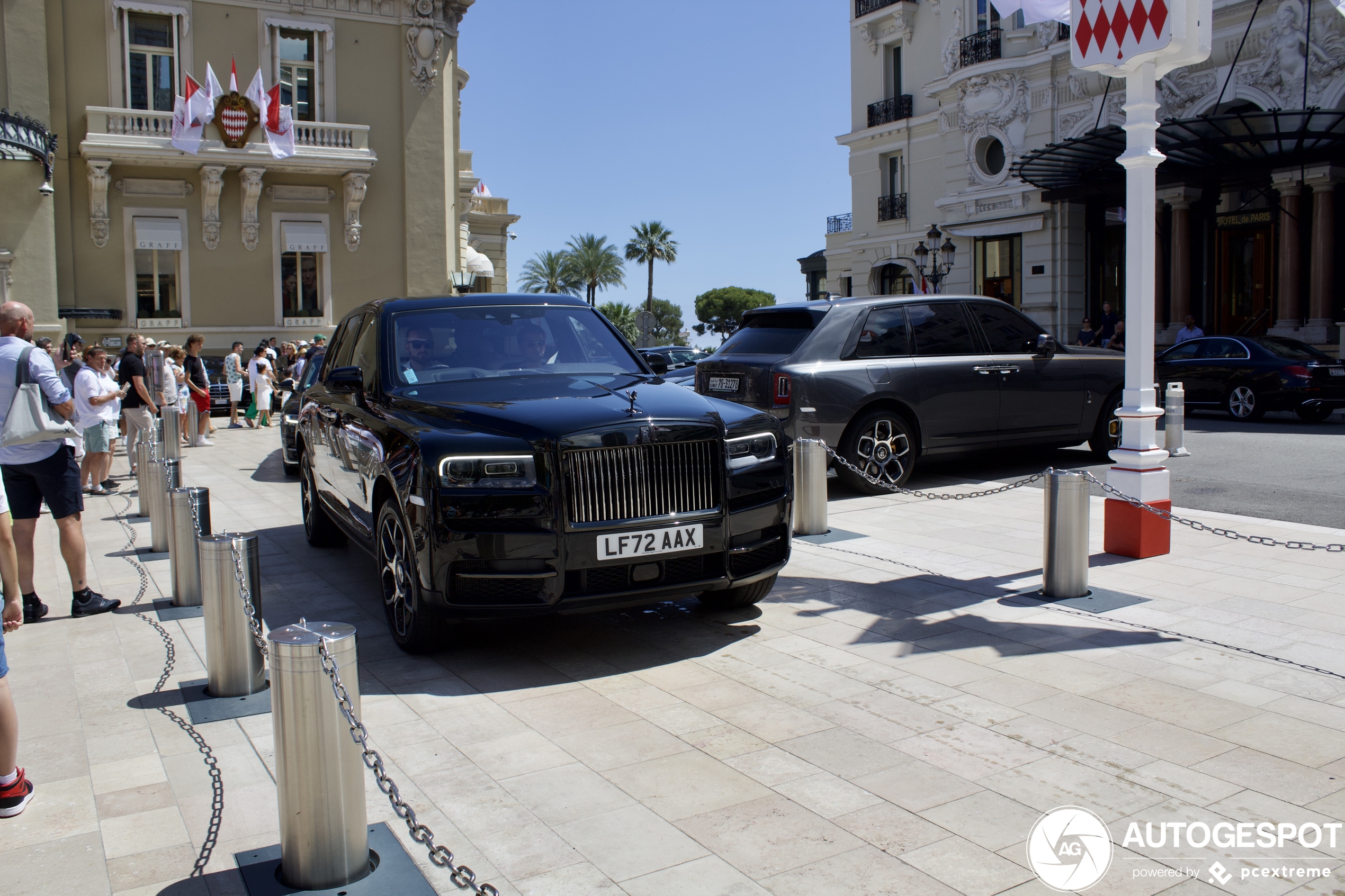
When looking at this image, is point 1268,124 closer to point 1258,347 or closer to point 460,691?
point 1258,347

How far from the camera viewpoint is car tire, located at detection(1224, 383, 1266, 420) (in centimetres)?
1670

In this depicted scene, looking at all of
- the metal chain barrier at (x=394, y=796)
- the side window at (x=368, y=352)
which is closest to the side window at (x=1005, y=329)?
the side window at (x=368, y=352)

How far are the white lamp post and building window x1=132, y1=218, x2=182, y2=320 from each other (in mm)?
26081

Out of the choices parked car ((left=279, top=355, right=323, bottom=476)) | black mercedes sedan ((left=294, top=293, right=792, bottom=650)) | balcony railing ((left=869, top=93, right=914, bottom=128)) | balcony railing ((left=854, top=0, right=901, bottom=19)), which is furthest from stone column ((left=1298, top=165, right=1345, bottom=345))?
black mercedes sedan ((left=294, top=293, right=792, bottom=650))

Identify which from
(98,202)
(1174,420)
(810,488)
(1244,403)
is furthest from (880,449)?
(98,202)

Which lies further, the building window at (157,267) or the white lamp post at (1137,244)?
the building window at (157,267)

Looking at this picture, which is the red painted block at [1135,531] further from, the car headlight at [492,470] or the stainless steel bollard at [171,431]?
the stainless steel bollard at [171,431]

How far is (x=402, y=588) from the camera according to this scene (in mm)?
5316

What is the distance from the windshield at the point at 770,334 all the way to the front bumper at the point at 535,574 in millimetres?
5026

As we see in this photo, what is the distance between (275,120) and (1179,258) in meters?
23.6

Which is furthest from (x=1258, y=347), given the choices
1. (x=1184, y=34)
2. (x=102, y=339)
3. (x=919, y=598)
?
(x=102, y=339)

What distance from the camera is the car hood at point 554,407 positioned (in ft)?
16.4

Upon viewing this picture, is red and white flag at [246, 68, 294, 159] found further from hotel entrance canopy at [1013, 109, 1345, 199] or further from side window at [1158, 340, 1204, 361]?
side window at [1158, 340, 1204, 361]

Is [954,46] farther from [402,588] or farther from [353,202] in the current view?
[402,588]
